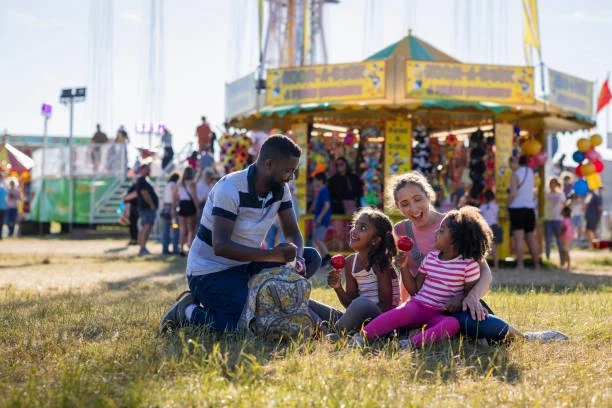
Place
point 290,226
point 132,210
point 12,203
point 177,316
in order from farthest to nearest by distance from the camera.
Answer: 1. point 12,203
2. point 132,210
3. point 290,226
4. point 177,316

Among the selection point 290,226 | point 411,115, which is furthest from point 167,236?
point 290,226

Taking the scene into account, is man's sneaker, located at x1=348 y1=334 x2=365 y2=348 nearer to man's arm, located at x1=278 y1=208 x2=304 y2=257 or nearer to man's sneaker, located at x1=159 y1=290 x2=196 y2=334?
man's arm, located at x1=278 y1=208 x2=304 y2=257

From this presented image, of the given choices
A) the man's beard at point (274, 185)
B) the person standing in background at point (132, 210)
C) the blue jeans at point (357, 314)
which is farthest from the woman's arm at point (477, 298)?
the person standing in background at point (132, 210)

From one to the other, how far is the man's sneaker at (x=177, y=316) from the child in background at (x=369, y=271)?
862mm

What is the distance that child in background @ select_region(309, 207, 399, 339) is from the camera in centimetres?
559

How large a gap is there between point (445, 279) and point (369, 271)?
671 mm

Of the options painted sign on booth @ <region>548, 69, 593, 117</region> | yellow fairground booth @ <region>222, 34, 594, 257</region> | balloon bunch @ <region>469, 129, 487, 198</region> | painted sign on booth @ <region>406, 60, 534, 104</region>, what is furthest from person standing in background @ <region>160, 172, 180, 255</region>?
painted sign on booth @ <region>548, 69, 593, 117</region>

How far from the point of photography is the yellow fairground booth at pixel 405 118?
14.3 metres

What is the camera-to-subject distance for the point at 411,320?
16.9ft

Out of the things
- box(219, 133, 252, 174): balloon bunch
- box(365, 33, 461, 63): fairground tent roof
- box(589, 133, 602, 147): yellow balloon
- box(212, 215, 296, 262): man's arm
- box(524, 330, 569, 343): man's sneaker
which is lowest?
box(524, 330, 569, 343): man's sneaker

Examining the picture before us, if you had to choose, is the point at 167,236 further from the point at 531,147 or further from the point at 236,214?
the point at 236,214

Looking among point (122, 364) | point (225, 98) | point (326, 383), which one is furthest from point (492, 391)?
point (225, 98)

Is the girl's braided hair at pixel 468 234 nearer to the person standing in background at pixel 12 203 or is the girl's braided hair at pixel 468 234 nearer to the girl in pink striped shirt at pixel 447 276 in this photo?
the girl in pink striped shirt at pixel 447 276

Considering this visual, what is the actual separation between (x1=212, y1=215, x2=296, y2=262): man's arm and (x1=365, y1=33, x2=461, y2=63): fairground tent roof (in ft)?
40.5
